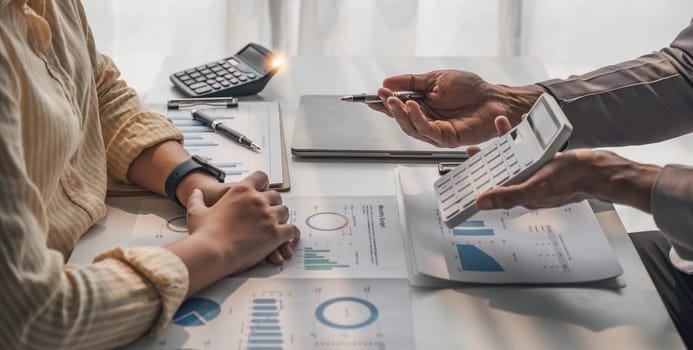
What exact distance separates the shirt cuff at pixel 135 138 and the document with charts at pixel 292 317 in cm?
27

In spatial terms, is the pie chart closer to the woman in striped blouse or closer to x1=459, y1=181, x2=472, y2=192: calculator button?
the woman in striped blouse

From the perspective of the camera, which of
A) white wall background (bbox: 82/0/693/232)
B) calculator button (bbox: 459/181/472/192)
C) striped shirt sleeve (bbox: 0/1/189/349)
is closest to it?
striped shirt sleeve (bbox: 0/1/189/349)

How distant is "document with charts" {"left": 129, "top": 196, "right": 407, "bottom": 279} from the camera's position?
0.84 meters

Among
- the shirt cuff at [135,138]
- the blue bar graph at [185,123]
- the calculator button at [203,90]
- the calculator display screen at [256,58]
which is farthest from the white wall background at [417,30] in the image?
the shirt cuff at [135,138]

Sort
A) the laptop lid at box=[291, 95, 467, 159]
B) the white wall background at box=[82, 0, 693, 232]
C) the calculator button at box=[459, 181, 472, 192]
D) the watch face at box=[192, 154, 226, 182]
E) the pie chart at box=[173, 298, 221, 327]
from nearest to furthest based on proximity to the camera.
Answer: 1. the pie chart at box=[173, 298, 221, 327]
2. the calculator button at box=[459, 181, 472, 192]
3. the watch face at box=[192, 154, 226, 182]
4. the laptop lid at box=[291, 95, 467, 159]
5. the white wall background at box=[82, 0, 693, 232]

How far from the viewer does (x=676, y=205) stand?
2.71 feet

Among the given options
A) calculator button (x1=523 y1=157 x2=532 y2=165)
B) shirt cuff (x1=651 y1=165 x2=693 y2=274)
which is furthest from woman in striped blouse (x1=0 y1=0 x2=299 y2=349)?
shirt cuff (x1=651 y1=165 x2=693 y2=274)

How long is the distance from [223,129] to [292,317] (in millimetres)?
433

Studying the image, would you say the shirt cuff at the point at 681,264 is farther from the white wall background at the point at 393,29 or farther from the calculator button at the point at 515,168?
the white wall background at the point at 393,29

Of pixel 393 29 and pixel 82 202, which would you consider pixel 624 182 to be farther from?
pixel 393 29

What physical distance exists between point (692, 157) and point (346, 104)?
1290mm

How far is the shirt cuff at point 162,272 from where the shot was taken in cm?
73

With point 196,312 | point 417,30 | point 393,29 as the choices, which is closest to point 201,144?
point 196,312

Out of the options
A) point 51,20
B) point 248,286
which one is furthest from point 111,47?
point 248,286
